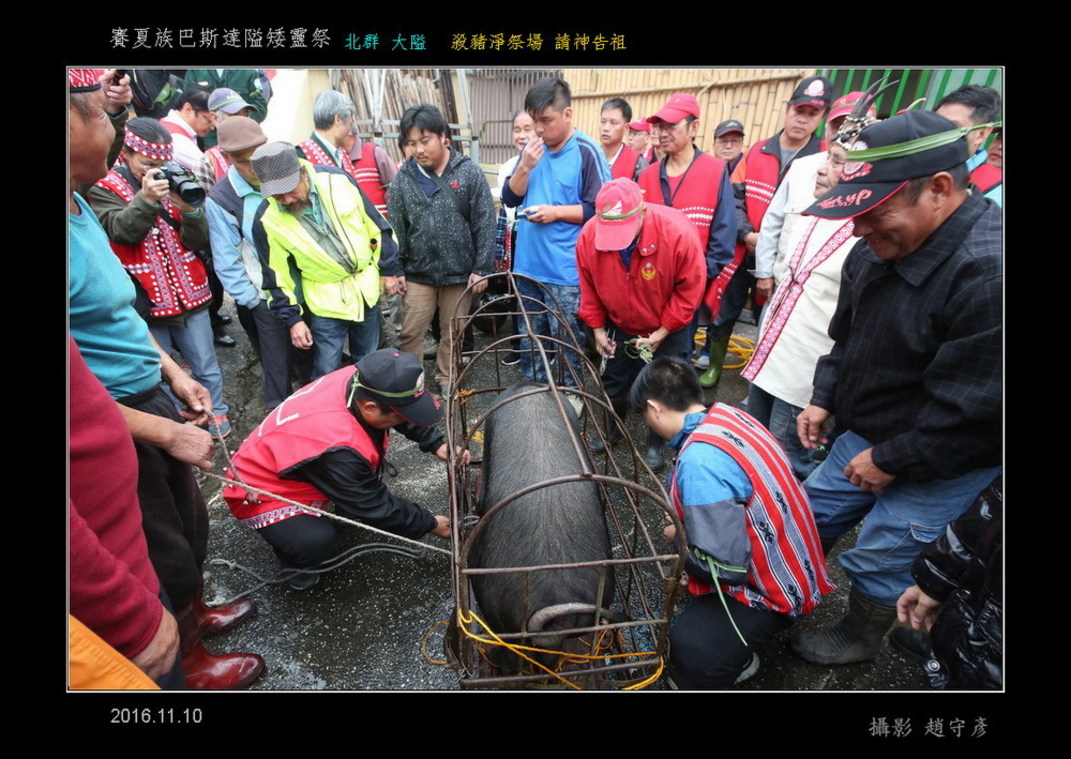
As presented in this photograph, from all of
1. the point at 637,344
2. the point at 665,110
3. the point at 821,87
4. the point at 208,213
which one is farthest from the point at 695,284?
the point at 208,213

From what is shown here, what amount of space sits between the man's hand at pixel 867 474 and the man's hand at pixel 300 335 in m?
3.31

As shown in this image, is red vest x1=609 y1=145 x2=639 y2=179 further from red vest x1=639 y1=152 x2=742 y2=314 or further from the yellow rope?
the yellow rope

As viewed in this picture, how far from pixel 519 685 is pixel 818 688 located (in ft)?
4.53

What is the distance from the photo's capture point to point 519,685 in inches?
82.9

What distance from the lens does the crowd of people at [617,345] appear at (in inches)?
70.1

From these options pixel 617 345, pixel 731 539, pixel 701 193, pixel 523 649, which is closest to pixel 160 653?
pixel 523 649

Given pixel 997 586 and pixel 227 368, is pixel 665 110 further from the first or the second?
pixel 227 368

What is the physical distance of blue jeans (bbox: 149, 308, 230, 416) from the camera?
3.66 metres

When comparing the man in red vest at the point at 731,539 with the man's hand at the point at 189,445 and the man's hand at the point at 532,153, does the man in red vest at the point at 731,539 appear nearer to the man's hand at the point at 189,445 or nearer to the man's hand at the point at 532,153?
the man's hand at the point at 189,445

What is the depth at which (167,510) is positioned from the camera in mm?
2182

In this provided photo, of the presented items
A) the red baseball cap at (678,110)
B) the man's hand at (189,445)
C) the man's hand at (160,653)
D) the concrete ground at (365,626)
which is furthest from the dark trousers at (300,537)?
the red baseball cap at (678,110)

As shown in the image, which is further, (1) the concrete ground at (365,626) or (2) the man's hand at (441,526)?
(2) the man's hand at (441,526)

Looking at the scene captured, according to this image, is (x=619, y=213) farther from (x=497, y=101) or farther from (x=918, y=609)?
(x=497, y=101)

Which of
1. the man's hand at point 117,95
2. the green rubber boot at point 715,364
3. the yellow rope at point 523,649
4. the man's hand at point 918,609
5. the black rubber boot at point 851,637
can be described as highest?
the man's hand at point 117,95
